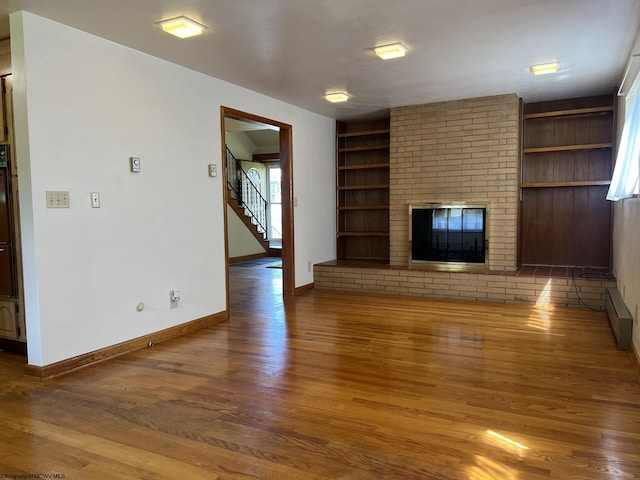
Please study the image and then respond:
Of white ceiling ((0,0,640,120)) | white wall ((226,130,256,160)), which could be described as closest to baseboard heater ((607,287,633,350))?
white ceiling ((0,0,640,120))

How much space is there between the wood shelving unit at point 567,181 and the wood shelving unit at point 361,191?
197cm

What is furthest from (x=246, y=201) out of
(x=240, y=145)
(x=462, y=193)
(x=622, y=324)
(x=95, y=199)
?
(x=622, y=324)

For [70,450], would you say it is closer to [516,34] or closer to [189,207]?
[189,207]

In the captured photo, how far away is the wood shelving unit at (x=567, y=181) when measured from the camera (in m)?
5.52

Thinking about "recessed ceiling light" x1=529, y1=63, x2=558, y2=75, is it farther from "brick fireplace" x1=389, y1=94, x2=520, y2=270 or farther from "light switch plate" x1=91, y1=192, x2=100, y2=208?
"light switch plate" x1=91, y1=192, x2=100, y2=208

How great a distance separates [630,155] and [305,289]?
156 inches

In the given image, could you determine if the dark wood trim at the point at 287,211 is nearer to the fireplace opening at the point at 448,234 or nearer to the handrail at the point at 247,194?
the fireplace opening at the point at 448,234

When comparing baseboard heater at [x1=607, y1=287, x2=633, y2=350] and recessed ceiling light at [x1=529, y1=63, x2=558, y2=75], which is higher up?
recessed ceiling light at [x1=529, y1=63, x2=558, y2=75]

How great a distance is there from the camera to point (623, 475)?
1.85 m

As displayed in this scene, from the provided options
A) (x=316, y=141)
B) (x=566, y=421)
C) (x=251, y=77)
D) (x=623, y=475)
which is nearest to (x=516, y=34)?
(x=251, y=77)

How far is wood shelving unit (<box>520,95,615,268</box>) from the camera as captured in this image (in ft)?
18.1

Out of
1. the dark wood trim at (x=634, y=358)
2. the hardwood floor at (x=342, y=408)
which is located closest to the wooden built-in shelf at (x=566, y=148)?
the hardwood floor at (x=342, y=408)

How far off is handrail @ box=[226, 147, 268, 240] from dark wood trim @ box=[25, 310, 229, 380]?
250 inches

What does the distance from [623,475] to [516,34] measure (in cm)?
299
